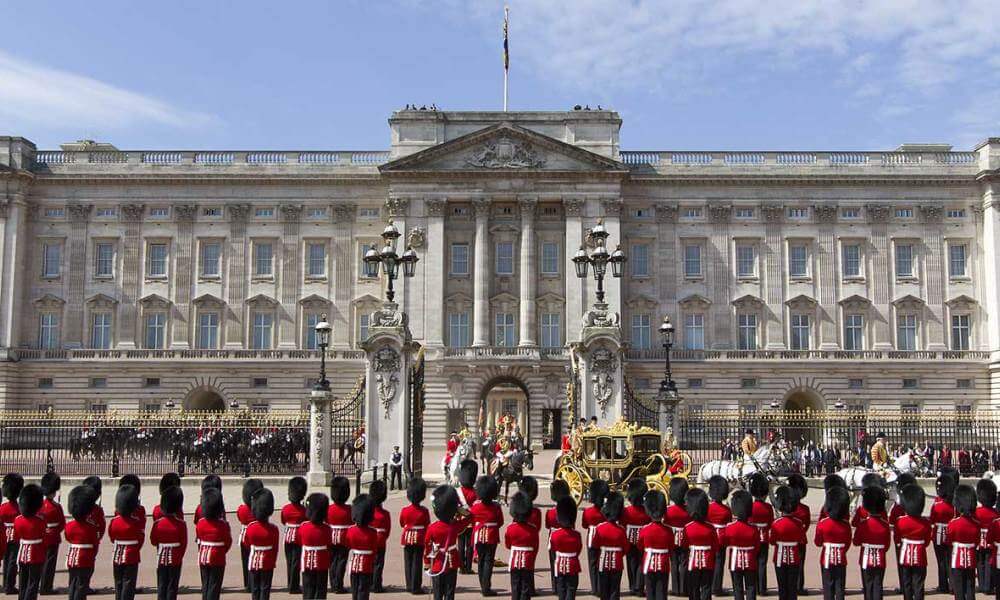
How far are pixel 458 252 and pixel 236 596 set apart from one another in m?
41.7

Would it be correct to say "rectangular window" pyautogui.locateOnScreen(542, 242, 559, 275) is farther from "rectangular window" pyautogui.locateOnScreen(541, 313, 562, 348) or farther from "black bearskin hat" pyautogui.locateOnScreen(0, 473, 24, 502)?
"black bearskin hat" pyautogui.locateOnScreen(0, 473, 24, 502)

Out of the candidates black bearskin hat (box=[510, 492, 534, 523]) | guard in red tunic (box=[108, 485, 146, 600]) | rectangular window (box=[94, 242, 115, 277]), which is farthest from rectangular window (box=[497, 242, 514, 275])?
guard in red tunic (box=[108, 485, 146, 600])

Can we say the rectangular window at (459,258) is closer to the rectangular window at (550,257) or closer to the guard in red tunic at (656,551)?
the rectangular window at (550,257)

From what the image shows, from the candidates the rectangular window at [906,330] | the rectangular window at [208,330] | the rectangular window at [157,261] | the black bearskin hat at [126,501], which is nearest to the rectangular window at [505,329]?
the rectangular window at [208,330]

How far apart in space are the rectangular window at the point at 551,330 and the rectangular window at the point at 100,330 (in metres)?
24.1

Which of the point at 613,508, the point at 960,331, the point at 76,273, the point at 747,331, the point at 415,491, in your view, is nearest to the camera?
the point at 613,508

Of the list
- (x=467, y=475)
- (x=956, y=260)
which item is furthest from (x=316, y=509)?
(x=956, y=260)

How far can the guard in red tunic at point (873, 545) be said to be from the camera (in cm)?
1189

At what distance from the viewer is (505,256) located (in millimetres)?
54344

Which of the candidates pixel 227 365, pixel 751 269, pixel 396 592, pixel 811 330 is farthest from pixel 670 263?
pixel 396 592

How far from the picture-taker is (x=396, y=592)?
13.5 metres

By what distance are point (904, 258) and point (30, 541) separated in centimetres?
5144

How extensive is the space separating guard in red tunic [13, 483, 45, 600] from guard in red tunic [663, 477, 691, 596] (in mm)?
7800

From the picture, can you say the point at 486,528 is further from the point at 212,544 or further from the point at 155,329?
the point at 155,329
